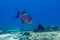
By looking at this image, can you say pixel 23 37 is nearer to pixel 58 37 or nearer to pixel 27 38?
pixel 27 38

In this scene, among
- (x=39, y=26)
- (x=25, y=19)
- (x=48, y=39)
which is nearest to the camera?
(x=48, y=39)

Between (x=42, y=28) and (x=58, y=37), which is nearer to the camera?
(x=58, y=37)

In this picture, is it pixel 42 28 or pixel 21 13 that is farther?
pixel 42 28

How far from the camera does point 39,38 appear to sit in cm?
335

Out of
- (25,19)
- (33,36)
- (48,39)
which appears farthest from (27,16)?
(48,39)

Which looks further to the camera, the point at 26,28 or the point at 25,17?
the point at 26,28

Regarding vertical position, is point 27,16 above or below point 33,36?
above

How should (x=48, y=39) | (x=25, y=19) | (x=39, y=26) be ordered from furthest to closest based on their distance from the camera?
(x=39, y=26)
(x=25, y=19)
(x=48, y=39)

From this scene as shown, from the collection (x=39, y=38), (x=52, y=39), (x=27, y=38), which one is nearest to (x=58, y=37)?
(x=52, y=39)

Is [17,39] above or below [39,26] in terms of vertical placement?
below

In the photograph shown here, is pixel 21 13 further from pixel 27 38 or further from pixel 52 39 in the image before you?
pixel 52 39

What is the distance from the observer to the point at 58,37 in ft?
10.9

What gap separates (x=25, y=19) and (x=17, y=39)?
512 millimetres

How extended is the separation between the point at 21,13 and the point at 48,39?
2.77ft
